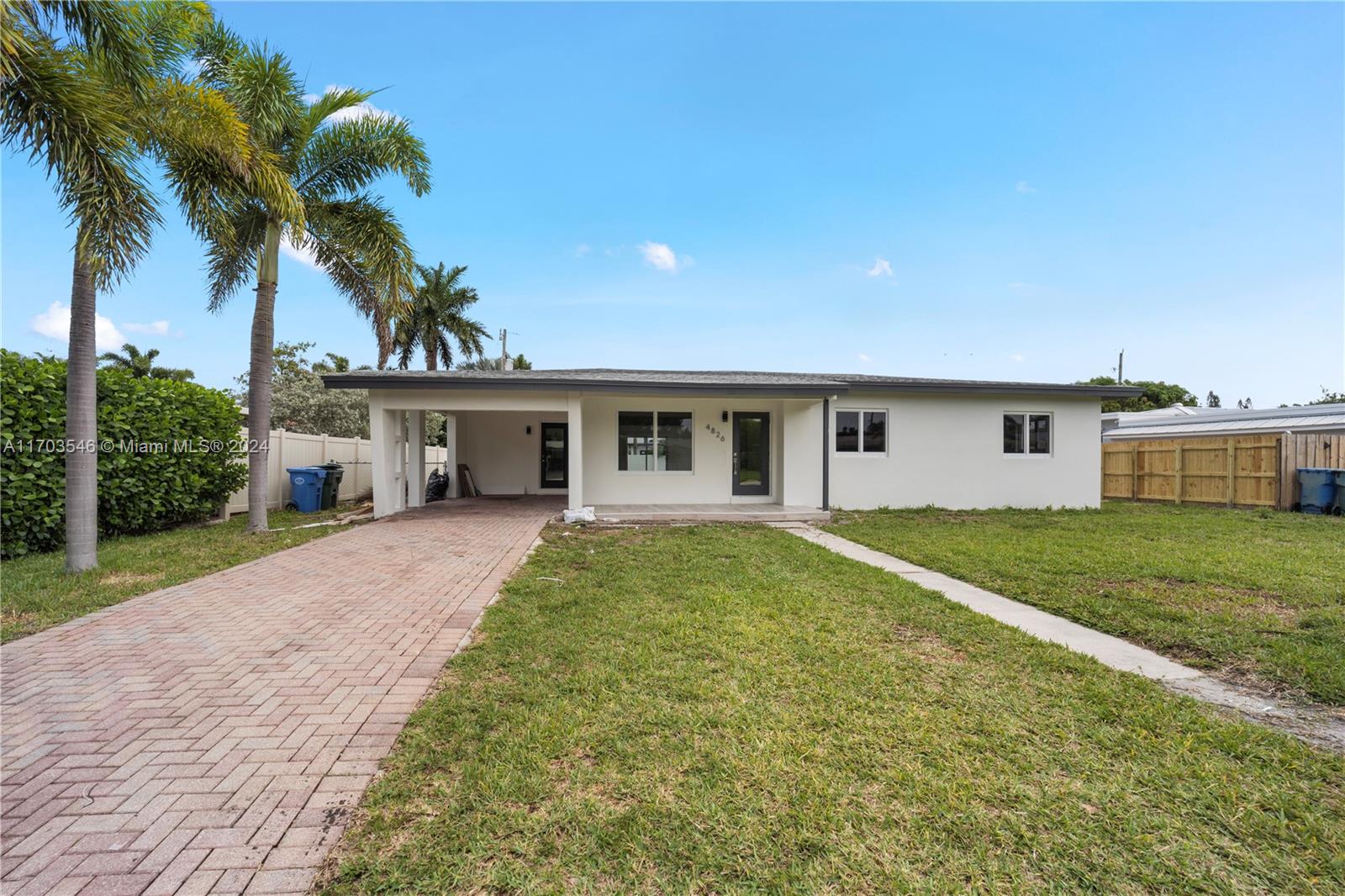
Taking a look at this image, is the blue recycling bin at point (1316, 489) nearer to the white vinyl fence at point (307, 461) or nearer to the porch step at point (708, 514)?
the porch step at point (708, 514)

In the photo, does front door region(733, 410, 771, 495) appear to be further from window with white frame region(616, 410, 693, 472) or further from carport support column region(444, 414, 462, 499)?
carport support column region(444, 414, 462, 499)

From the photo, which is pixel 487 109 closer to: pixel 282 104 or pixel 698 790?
pixel 282 104

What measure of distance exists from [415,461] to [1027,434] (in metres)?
14.7

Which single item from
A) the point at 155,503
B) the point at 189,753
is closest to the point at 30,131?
the point at 155,503

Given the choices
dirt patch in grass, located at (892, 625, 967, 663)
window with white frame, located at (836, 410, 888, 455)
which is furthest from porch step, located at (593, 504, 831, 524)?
dirt patch in grass, located at (892, 625, 967, 663)

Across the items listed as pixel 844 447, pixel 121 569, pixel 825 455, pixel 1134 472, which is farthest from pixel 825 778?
pixel 1134 472

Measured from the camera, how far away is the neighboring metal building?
15.9m

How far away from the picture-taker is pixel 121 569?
21.0 feet

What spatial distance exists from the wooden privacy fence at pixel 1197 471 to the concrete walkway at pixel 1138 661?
14045mm

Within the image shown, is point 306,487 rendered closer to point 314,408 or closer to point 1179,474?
point 314,408

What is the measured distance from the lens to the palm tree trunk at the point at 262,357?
31.8 feet

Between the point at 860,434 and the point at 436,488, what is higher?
the point at 860,434

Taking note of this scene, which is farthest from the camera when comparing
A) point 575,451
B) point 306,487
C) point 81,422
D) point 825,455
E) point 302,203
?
point 306,487

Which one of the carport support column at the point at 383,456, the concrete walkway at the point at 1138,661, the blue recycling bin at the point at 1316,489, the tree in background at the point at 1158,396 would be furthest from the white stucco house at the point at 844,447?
the tree in background at the point at 1158,396
